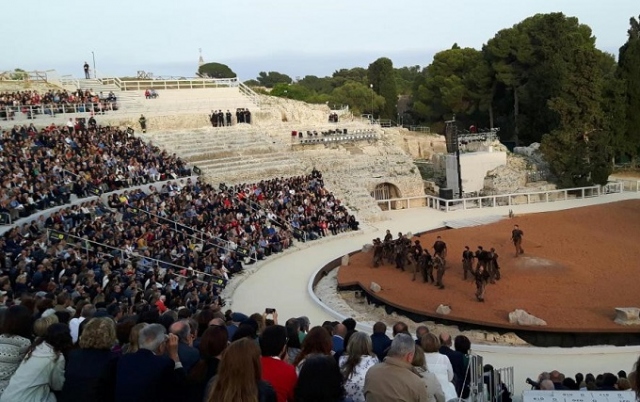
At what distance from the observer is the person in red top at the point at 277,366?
5098 mm

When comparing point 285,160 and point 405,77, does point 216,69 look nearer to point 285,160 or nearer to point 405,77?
point 405,77

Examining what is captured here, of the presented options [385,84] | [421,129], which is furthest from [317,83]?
[421,129]

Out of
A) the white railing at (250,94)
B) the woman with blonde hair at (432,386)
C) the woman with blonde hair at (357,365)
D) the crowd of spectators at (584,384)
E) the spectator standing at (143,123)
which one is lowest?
the crowd of spectators at (584,384)

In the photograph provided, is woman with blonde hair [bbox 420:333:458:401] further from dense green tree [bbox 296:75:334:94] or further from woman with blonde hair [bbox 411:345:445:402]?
dense green tree [bbox 296:75:334:94]

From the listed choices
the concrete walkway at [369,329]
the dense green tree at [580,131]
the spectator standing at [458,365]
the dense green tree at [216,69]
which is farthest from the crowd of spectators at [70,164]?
the dense green tree at [216,69]

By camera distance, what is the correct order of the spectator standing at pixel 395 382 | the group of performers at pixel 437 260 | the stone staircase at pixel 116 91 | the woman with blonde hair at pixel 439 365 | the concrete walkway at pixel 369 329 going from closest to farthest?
the spectator standing at pixel 395 382 < the woman with blonde hair at pixel 439 365 < the concrete walkway at pixel 369 329 < the group of performers at pixel 437 260 < the stone staircase at pixel 116 91

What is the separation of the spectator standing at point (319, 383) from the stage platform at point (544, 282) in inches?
498

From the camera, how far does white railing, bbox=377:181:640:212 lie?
3597 cm

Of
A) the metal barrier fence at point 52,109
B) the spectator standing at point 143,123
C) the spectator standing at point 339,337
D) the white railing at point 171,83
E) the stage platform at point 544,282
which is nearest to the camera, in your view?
the spectator standing at point 339,337

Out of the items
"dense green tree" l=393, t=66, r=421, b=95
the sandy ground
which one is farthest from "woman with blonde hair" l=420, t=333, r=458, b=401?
"dense green tree" l=393, t=66, r=421, b=95

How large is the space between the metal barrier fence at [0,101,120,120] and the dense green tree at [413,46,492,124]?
33.9m

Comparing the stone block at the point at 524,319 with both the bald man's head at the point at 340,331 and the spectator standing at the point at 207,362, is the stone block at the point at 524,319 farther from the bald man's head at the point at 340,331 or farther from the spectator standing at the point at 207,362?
the spectator standing at the point at 207,362

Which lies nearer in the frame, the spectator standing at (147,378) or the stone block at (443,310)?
the spectator standing at (147,378)

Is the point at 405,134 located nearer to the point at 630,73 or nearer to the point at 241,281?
the point at 630,73
